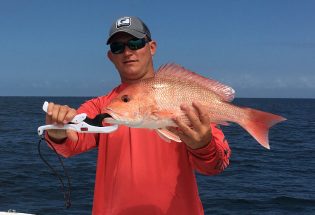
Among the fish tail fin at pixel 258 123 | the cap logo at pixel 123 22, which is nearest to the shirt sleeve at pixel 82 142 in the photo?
the cap logo at pixel 123 22

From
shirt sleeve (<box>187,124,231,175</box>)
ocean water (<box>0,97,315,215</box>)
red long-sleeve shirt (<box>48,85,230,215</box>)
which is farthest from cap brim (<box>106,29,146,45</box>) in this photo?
ocean water (<box>0,97,315,215</box>)

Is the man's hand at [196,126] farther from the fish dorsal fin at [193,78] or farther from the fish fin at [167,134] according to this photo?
the fish dorsal fin at [193,78]

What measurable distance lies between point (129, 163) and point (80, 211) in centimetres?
822

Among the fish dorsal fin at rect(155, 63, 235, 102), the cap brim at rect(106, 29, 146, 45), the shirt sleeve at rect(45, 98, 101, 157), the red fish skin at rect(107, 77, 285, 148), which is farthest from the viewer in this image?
the cap brim at rect(106, 29, 146, 45)

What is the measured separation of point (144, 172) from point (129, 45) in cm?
106

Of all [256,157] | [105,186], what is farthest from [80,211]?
[256,157]

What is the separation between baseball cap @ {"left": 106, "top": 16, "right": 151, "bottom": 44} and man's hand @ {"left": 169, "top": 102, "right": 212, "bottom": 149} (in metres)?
0.96

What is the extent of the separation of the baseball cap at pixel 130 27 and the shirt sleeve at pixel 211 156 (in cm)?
105

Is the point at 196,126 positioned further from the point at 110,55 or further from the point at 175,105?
the point at 110,55

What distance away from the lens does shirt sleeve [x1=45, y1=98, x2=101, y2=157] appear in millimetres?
3375

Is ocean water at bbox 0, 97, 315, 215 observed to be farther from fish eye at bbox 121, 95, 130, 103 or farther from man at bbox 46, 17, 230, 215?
fish eye at bbox 121, 95, 130, 103

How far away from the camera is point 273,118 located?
325cm

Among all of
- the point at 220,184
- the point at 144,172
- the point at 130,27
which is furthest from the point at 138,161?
the point at 220,184

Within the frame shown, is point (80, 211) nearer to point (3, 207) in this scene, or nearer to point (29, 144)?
point (3, 207)
